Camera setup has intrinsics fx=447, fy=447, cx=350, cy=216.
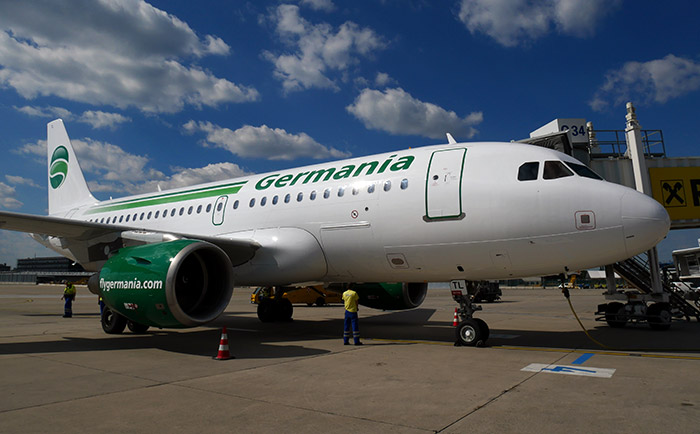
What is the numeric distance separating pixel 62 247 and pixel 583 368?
1604 centimetres

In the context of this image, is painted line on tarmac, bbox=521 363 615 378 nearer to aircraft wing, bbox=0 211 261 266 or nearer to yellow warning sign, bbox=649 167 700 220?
aircraft wing, bbox=0 211 261 266

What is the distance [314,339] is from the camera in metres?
10.8

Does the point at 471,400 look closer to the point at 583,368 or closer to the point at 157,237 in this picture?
the point at 583,368

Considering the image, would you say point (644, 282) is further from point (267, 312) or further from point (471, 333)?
point (267, 312)

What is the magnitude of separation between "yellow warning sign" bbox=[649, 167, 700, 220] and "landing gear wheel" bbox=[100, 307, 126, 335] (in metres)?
16.0

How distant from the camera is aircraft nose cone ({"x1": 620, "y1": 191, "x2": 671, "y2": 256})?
300 inches

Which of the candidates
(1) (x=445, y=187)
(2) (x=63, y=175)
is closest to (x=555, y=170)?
(1) (x=445, y=187)

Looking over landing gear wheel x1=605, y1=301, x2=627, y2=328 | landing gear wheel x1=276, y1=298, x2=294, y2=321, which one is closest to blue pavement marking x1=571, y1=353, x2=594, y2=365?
landing gear wheel x1=605, y1=301, x2=627, y2=328

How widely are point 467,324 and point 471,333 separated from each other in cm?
22

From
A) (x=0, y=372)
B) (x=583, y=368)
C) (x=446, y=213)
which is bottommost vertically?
(x=583, y=368)

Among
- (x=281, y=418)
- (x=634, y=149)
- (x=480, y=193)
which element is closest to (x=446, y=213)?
(x=480, y=193)

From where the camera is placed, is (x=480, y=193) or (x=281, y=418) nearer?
(x=281, y=418)

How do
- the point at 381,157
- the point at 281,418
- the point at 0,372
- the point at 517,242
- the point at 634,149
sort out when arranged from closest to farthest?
the point at 281,418 → the point at 0,372 → the point at 517,242 → the point at 381,157 → the point at 634,149

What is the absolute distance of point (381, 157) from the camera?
35.7 feet
